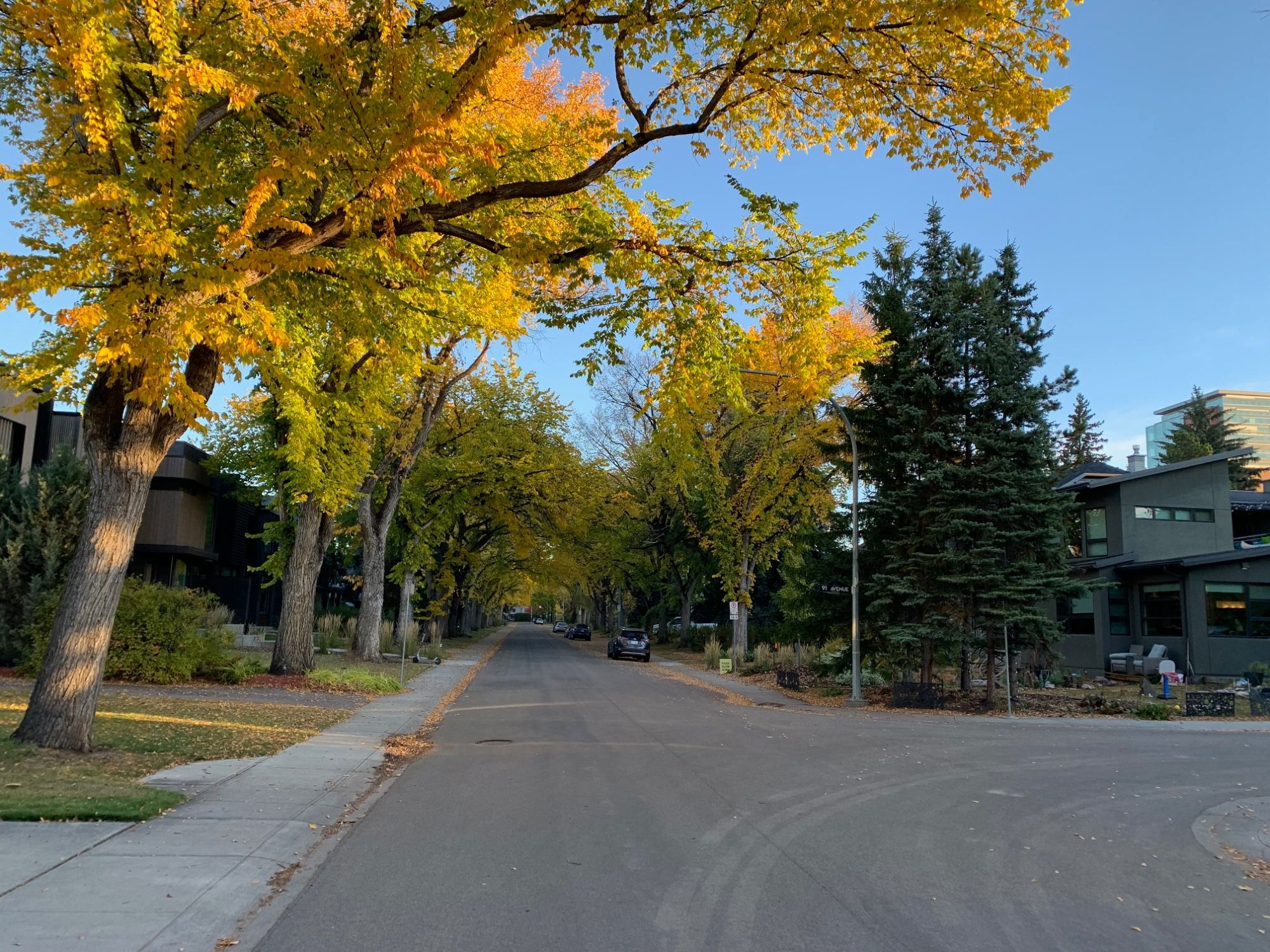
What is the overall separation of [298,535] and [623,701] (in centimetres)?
856

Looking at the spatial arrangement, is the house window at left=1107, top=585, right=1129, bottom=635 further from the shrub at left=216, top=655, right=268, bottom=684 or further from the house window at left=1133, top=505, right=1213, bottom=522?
the shrub at left=216, top=655, right=268, bottom=684

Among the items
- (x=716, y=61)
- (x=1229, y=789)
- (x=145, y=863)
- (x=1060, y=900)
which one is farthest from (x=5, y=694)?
(x=1229, y=789)

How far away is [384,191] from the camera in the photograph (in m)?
8.12

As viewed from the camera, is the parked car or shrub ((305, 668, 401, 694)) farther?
the parked car

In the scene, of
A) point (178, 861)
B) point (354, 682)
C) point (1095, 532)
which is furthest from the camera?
point (1095, 532)

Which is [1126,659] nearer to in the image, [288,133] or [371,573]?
[371,573]

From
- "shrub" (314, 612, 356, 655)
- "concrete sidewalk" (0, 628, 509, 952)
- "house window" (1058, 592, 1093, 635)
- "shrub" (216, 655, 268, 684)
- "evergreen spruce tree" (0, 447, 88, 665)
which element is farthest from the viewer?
"shrub" (314, 612, 356, 655)

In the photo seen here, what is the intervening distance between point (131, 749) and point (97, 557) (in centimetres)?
226

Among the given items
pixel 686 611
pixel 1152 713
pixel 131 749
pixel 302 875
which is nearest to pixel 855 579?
pixel 1152 713

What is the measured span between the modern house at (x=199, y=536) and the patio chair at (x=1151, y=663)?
27.2 meters

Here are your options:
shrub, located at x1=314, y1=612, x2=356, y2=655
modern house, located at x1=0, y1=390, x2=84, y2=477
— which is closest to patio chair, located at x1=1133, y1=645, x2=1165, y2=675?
shrub, located at x1=314, y1=612, x2=356, y2=655

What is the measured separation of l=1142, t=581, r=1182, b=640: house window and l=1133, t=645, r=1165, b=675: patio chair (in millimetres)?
614

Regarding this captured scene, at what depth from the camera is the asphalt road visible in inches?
196

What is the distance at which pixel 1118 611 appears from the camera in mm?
28141
